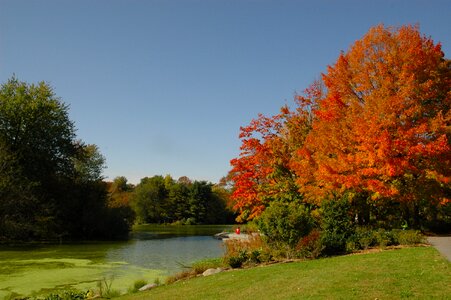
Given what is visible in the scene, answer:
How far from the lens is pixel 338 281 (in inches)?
372

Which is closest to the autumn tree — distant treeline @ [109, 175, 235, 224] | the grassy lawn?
the grassy lawn

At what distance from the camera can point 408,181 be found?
19156 millimetres

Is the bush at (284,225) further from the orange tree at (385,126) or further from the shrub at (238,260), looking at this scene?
the orange tree at (385,126)

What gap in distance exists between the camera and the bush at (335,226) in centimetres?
1507

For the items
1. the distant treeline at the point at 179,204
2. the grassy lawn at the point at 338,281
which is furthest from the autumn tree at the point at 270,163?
the distant treeline at the point at 179,204

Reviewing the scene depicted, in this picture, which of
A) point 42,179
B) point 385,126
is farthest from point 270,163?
point 42,179

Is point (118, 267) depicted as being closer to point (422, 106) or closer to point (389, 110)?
point (389, 110)

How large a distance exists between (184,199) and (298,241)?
84.9 m

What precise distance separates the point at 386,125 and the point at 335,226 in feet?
17.3

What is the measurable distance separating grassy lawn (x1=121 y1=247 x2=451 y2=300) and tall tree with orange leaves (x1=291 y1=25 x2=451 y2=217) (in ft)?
17.1

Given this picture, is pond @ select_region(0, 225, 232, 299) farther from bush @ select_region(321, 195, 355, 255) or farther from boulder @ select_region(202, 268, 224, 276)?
bush @ select_region(321, 195, 355, 255)

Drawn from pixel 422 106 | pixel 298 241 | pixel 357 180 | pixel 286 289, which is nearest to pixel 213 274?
pixel 298 241

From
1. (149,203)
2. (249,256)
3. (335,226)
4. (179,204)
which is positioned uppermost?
Result: (149,203)

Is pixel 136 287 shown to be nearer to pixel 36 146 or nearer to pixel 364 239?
pixel 364 239
